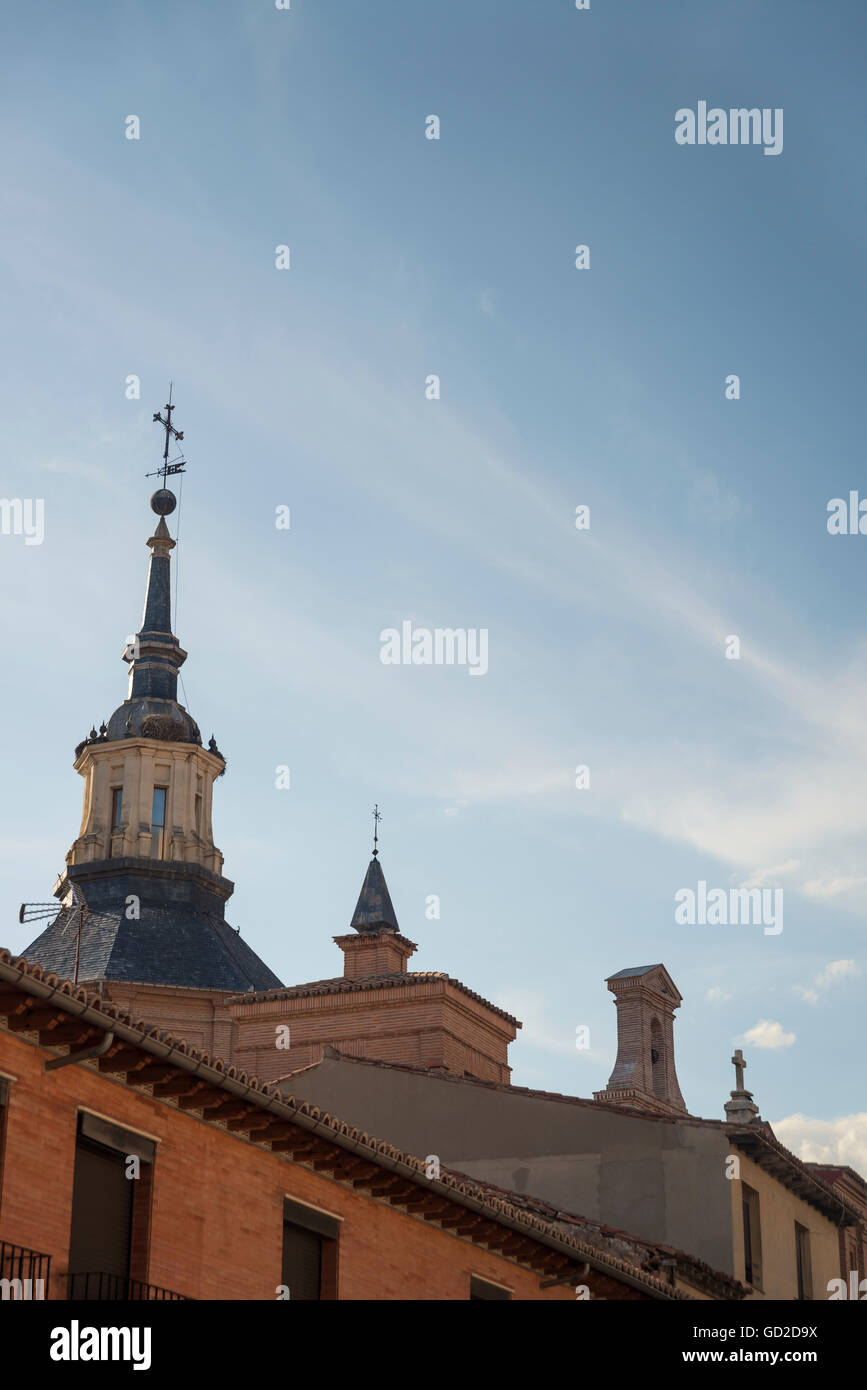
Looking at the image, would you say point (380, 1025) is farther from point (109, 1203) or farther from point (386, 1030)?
point (109, 1203)

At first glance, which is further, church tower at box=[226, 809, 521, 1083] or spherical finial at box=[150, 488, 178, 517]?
spherical finial at box=[150, 488, 178, 517]

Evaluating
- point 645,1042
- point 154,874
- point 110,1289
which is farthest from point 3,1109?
point 154,874

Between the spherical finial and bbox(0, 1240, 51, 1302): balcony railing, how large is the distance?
54.1 meters

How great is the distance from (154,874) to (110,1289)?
41636mm

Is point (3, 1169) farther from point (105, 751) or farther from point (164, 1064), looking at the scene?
point (105, 751)

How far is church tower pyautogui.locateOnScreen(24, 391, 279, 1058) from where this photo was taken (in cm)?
4934

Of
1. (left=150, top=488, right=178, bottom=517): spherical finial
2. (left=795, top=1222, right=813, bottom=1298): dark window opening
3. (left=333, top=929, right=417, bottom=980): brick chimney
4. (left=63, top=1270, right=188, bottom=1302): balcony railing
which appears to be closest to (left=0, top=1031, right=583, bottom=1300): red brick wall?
(left=63, top=1270, right=188, bottom=1302): balcony railing

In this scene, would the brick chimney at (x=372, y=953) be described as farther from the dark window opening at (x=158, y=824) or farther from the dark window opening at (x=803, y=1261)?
the dark window opening at (x=158, y=824)

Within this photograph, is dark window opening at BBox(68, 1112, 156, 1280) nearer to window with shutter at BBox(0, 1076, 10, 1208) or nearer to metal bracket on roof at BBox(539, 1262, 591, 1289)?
window with shutter at BBox(0, 1076, 10, 1208)

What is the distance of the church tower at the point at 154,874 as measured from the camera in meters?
49.3
